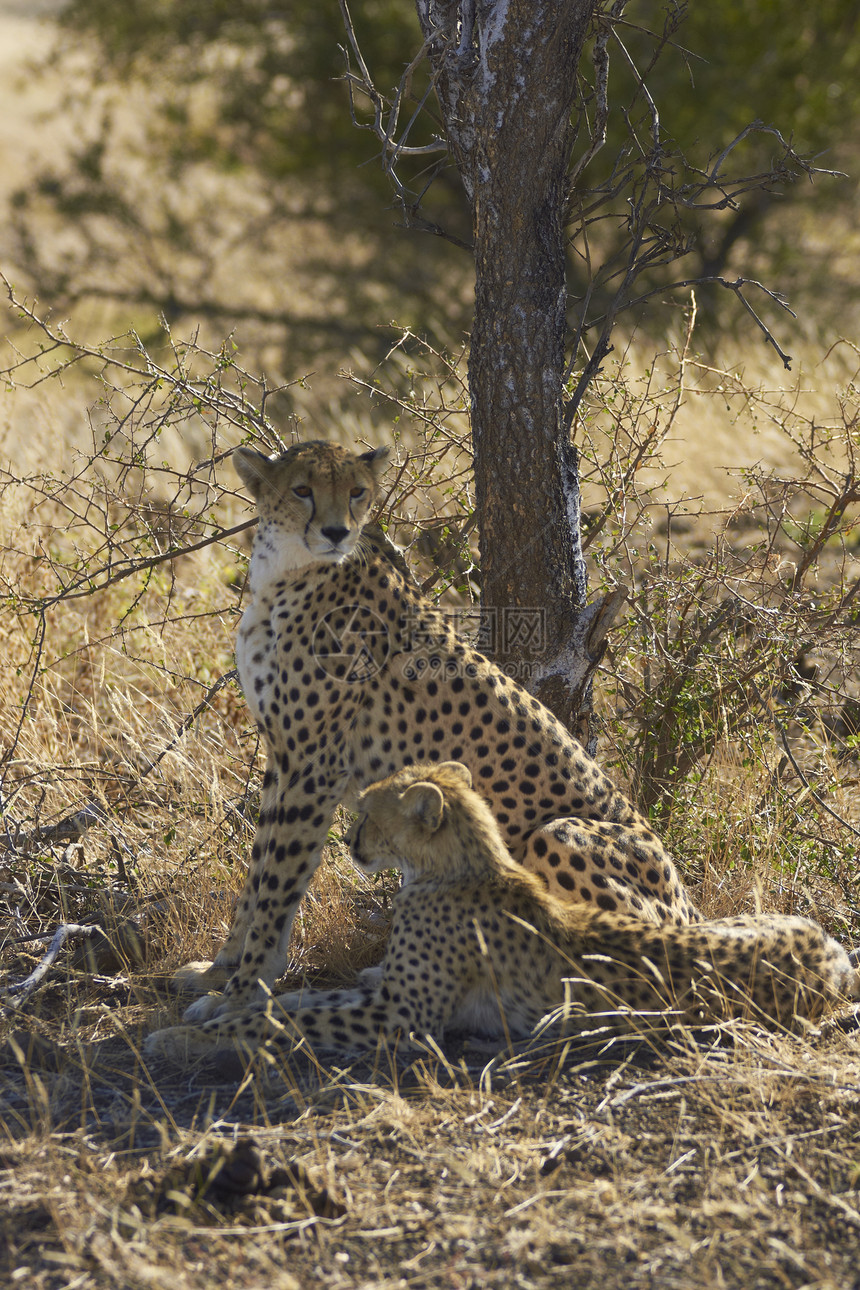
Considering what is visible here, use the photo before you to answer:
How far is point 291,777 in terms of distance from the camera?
12.0 feet

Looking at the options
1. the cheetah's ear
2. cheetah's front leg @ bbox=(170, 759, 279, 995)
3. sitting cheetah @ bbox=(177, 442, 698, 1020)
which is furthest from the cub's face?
cheetah's front leg @ bbox=(170, 759, 279, 995)

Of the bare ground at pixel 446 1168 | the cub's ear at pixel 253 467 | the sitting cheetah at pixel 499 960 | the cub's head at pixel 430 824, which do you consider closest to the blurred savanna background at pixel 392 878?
the bare ground at pixel 446 1168

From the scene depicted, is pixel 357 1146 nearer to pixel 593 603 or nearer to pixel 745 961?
pixel 745 961

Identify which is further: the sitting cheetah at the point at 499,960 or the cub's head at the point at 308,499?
the cub's head at the point at 308,499

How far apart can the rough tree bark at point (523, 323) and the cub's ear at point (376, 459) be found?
59cm

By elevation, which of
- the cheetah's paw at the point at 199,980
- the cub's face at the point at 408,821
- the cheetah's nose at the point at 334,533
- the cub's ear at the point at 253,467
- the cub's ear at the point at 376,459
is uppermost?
the cub's ear at the point at 376,459

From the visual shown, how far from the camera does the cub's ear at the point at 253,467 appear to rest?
366 centimetres

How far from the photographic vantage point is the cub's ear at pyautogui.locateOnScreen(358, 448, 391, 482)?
3.76 m

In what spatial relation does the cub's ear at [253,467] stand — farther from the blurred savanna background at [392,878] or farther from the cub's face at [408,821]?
the cub's face at [408,821]

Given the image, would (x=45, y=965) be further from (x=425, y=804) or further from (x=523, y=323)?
(x=523, y=323)

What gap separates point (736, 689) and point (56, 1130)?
2.92m

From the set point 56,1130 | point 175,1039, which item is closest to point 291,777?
point 175,1039

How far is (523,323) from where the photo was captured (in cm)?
417

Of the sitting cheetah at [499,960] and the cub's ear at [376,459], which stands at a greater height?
the cub's ear at [376,459]
